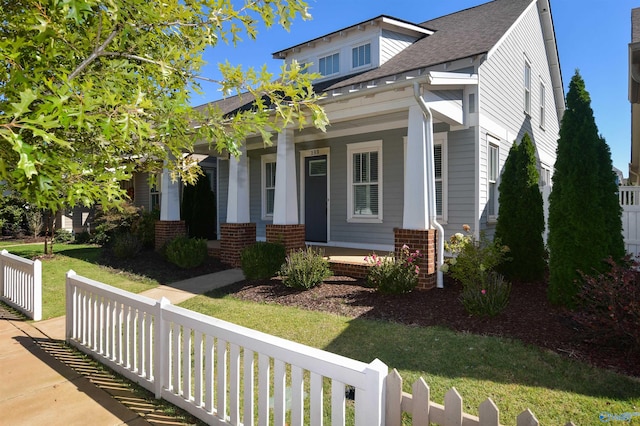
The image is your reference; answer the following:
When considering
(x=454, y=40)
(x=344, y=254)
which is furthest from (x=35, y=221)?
(x=454, y=40)

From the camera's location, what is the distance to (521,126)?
10.8 meters

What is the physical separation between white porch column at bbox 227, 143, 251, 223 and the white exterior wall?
5.26 m

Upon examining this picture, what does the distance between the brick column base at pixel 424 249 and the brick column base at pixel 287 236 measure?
8.73 ft

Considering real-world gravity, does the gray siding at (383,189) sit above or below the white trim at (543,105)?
below

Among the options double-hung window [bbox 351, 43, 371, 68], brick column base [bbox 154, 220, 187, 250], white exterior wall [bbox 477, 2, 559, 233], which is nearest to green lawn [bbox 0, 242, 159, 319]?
brick column base [bbox 154, 220, 187, 250]

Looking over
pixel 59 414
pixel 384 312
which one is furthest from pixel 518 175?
pixel 59 414

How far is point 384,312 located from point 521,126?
791 cm

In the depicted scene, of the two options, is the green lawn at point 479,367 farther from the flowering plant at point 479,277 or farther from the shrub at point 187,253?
the shrub at point 187,253

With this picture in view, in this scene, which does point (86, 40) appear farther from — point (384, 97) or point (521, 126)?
point (521, 126)

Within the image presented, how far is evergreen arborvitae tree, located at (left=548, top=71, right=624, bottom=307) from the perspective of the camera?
5.27m

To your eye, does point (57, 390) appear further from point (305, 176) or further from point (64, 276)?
point (305, 176)

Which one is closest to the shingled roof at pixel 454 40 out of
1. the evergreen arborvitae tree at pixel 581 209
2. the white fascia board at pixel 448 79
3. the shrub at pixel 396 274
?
the white fascia board at pixel 448 79

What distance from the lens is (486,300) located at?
16.6ft

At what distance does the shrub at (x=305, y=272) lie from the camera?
6.72 meters
